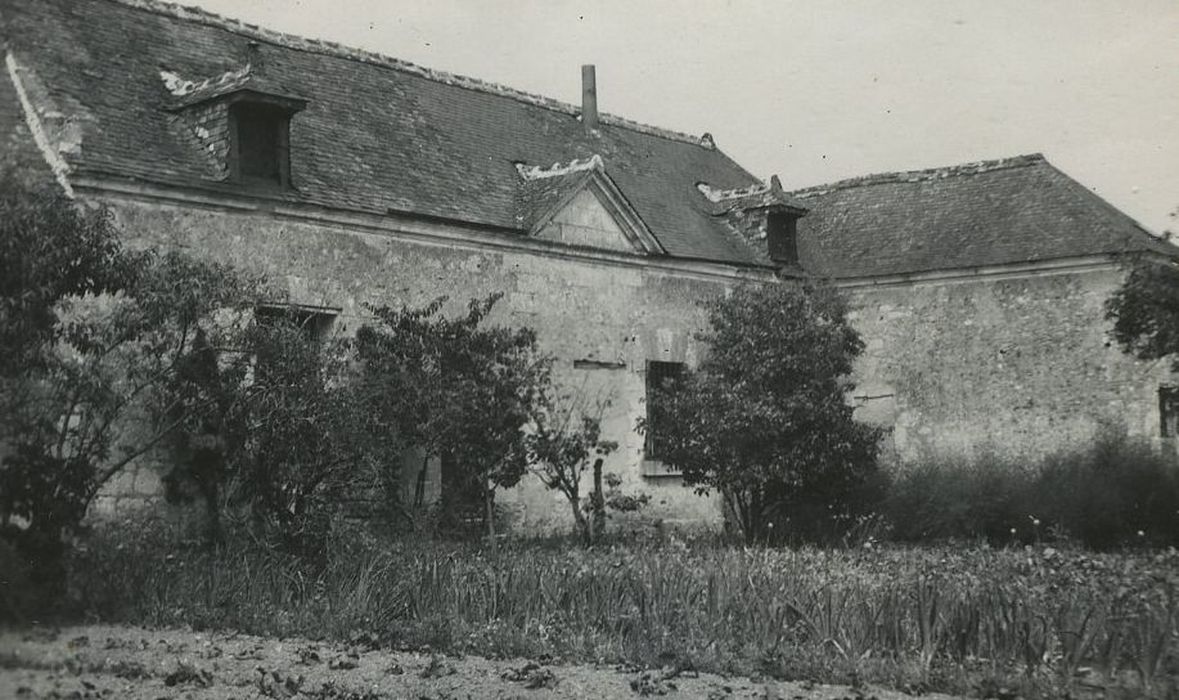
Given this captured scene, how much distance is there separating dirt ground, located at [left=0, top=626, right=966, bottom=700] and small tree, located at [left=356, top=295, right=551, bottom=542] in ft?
15.7

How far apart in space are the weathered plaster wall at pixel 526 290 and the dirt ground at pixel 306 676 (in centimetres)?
535

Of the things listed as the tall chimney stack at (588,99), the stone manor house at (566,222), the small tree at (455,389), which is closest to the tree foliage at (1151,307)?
the stone manor house at (566,222)

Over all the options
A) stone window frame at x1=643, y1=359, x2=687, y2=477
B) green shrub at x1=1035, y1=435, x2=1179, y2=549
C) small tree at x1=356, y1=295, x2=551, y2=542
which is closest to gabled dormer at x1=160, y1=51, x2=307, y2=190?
small tree at x1=356, y1=295, x2=551, y2=542

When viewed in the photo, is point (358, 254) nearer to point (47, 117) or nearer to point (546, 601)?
point (47, 117)

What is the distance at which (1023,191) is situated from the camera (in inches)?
885

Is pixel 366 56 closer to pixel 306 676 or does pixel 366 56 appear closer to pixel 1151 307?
pixel 1151 307

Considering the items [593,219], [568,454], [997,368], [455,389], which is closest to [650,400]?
[593,219]

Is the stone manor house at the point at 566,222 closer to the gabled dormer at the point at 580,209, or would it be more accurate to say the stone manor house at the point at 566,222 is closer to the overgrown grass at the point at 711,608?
the gabled dormer at the point at 580,209

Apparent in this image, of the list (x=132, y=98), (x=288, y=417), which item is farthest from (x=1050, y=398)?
(x=132, y=98)

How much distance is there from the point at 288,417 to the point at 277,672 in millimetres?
4877

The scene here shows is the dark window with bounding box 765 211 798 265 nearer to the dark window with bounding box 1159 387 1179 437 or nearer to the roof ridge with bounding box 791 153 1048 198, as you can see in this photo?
the roof ridge with bounding box 791 153 1048 198

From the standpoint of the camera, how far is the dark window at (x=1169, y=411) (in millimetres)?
19516

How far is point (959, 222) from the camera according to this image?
22.5m

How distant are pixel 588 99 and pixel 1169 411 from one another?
1129 centimetres
